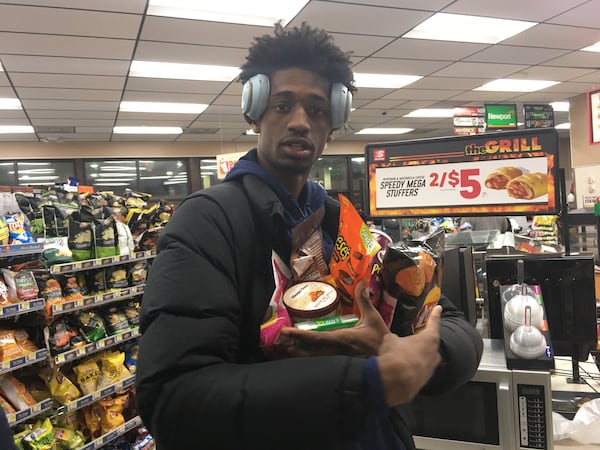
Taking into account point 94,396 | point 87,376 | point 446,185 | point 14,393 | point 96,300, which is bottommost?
point 94,396

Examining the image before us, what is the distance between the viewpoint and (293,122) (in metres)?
0.94

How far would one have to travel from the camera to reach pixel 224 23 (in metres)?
4.08

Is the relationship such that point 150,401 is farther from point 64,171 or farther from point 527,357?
point 64,171

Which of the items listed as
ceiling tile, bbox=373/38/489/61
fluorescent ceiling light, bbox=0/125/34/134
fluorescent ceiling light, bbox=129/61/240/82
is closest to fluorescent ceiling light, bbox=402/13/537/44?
ceiling tile, bbox=373/38/489/61

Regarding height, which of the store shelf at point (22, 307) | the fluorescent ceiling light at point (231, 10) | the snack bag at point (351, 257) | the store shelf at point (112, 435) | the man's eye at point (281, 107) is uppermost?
the fluorescent ceiling light at point (231, 10)

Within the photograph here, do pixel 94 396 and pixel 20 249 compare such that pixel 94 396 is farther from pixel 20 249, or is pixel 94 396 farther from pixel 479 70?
pixel 479 70

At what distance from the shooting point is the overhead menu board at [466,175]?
5.16 feet

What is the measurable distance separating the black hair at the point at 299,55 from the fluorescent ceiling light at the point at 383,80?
5295 mm

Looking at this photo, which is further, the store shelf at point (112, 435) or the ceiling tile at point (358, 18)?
the ceiling tile at point (358, 18)

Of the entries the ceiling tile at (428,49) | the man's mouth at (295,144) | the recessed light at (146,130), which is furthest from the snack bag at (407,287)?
the recessed light at (146,130)

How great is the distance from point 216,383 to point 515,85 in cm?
776

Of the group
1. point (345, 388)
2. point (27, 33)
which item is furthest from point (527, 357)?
point (27, 33)

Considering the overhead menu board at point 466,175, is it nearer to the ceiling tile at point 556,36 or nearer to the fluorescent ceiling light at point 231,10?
the fluorescent ceiling light at point 231,10

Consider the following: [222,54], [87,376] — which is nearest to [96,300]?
[87,376]
